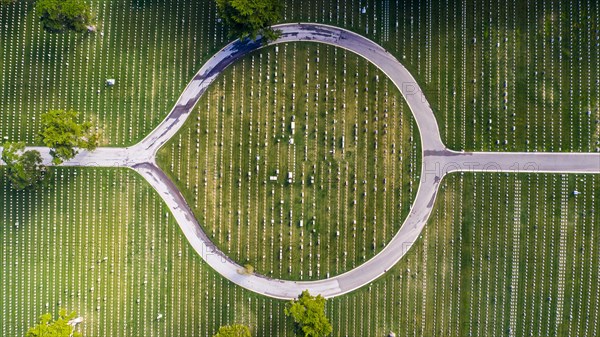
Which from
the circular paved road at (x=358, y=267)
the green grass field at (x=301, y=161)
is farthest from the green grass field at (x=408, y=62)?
the green grass field at (x=301, y=161)

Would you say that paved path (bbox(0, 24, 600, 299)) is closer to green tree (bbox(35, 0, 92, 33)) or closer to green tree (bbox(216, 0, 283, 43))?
green tree (bbox(216, 0, 283, 43))

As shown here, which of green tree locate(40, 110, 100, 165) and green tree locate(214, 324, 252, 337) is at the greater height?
green tree locate(40, 110, 100, 165)

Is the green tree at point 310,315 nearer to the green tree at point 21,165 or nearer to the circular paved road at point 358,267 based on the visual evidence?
the circular paved road at point 358,267

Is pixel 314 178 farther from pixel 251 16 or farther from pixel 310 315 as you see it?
pixel 251 16

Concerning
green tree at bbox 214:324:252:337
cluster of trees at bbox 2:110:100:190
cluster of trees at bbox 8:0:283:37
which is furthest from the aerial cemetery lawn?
cluster of trees at bbox 8:0:283:37

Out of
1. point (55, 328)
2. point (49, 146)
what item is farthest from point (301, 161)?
point (55, 328)
